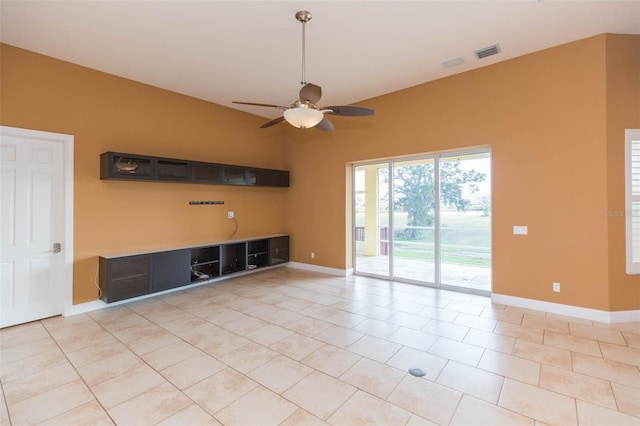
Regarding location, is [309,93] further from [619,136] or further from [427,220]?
[619,136]

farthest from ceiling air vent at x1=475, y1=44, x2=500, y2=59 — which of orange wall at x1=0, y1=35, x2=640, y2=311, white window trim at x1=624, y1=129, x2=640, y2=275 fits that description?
white window trim at x1=624, y1=129, x2=640, y2=275

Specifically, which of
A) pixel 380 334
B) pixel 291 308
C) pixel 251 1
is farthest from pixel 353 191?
pixel 251 1

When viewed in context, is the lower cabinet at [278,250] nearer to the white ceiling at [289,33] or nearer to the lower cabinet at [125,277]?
the lower cabinet at [125,277]

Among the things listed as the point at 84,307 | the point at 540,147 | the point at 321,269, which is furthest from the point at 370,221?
the point at 84,307

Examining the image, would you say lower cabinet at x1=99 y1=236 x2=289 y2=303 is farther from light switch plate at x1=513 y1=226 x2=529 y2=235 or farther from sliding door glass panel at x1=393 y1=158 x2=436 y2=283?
light switch plate at x1=513 y1=226 x2=529 y2=235

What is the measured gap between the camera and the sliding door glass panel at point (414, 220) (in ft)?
16.9

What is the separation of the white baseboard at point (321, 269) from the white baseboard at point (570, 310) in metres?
2.65

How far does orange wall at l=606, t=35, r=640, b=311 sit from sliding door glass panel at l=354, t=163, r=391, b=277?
319 cm

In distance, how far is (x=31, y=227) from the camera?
3713mm

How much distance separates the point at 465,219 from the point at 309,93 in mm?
3498

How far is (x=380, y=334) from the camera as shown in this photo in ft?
10.7

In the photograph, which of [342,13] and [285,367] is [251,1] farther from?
[285,367]

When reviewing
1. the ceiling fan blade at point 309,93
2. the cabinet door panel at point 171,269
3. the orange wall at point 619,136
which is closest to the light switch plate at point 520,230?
the orange wall at point 619,136

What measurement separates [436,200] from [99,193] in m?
5.30
